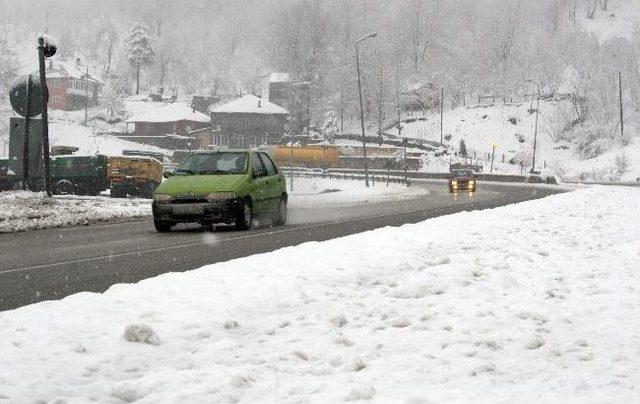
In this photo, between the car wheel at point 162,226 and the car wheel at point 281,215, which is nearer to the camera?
the car wheel at point 162,226

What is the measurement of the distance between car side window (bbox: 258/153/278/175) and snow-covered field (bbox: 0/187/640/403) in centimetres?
709

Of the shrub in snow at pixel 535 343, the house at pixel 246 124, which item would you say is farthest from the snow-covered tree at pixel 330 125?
the shrub in snow at pixel 535 343

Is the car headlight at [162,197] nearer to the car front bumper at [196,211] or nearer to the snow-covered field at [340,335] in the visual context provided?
the car front bumper at [196,211]

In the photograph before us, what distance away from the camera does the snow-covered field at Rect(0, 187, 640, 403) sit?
12.0ft

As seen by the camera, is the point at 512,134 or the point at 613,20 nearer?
the point at 512,134

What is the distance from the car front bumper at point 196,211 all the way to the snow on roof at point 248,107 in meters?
86.1

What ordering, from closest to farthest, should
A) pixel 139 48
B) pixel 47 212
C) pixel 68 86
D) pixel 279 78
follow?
pixel 47 212 < pixel 279 78 < pixel 68 86 < pixel 139 48

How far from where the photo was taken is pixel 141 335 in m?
4.52

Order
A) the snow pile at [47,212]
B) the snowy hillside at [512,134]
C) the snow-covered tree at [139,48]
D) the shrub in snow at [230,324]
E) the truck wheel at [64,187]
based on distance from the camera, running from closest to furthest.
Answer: the shrub in snow at [230,324] < the snow pile at [47,212] < the truck wheel at [64,187] < the snowy hillside at [512,134] < the snow-covered tree at [139,48]

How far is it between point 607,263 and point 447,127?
92823 millimetres

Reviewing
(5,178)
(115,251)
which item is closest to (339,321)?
(115,251)

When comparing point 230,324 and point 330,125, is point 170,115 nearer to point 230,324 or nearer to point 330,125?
point 330,125

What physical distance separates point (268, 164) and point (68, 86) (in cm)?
11232

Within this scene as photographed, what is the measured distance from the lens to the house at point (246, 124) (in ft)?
323
